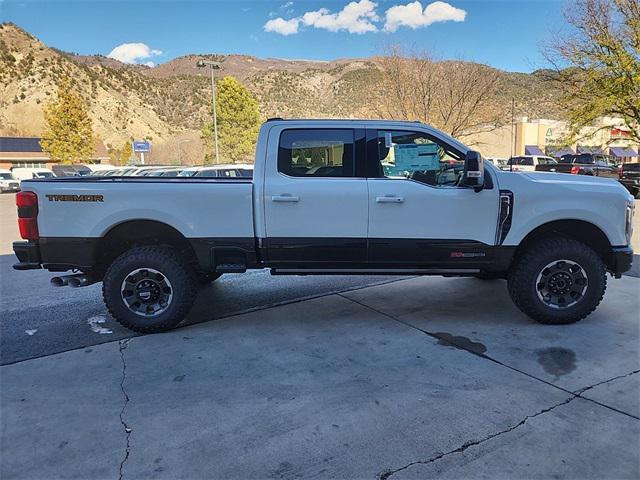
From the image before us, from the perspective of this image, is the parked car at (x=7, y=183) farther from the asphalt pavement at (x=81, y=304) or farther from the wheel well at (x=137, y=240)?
the wheel well at (x=137, y=240)

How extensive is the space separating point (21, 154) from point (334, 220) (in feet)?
256

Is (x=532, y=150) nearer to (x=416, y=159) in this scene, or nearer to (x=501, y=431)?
(x=416, y=159)

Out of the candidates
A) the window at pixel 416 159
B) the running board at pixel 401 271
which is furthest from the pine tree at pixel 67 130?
the window at pixel 416 159

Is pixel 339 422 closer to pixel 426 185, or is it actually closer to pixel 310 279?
pixel 426 185

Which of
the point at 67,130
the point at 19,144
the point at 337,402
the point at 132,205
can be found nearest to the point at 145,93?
the point at 19,144

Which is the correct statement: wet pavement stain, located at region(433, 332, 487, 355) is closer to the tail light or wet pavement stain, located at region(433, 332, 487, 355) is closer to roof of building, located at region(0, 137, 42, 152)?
the tail light

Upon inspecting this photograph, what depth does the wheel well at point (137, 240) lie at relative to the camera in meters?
4.66

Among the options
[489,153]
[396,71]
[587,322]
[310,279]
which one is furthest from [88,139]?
[587,322]

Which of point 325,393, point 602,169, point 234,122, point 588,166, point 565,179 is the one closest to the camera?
point 325,393

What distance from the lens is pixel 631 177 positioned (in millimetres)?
19906

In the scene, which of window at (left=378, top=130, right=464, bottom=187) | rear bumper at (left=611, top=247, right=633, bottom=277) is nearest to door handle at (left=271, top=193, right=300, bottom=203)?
window at (left=378, top=130, right=464, bottom=187)

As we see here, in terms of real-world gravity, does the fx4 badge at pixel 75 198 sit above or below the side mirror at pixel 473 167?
below

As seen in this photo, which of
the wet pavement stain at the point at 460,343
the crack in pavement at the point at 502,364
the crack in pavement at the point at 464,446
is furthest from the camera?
the wet pavement stain at the point at 460,343

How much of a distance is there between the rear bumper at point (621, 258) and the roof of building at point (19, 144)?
257 ft
